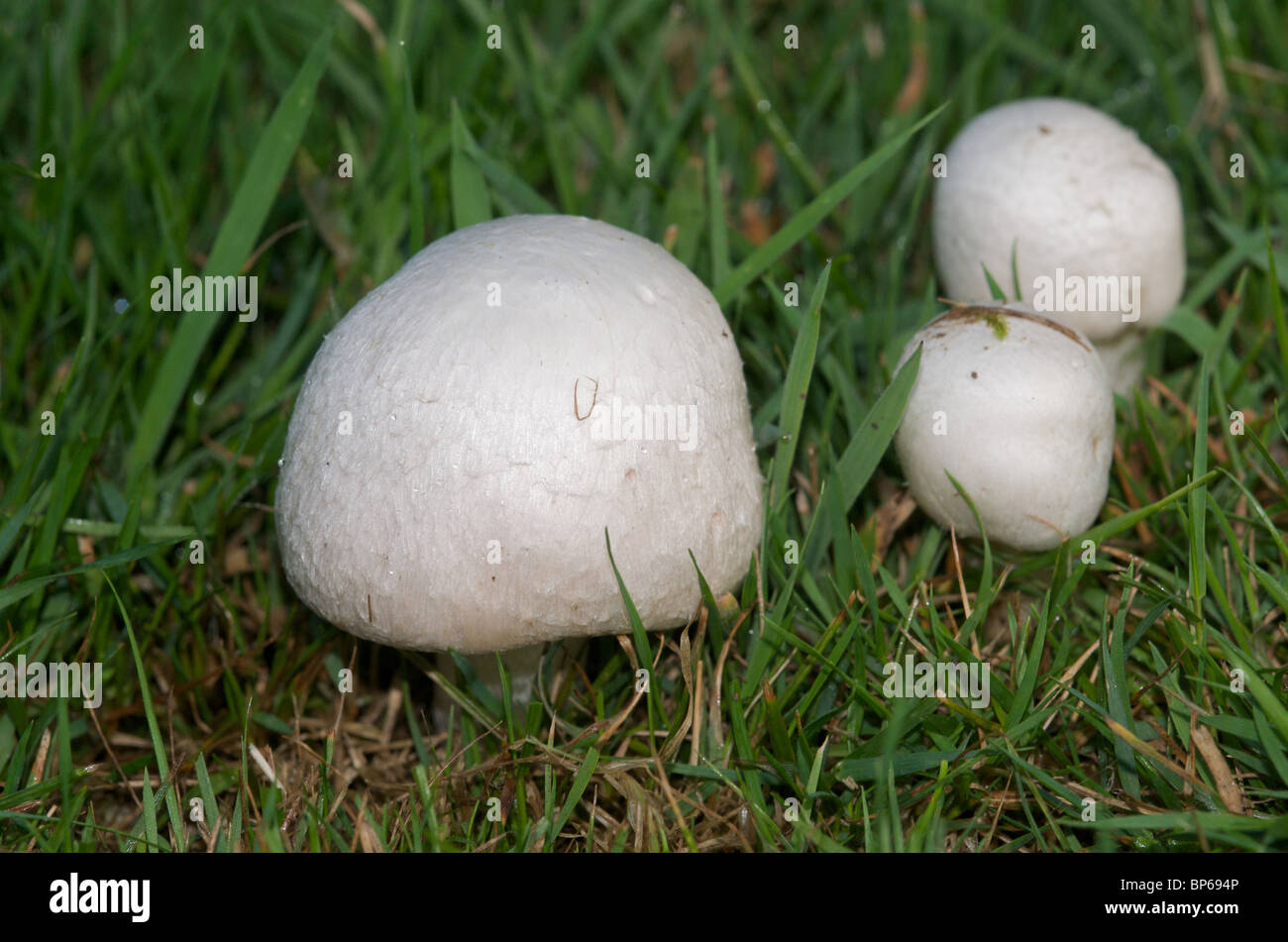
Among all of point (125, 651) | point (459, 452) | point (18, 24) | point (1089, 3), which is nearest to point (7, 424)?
point (125, 651)

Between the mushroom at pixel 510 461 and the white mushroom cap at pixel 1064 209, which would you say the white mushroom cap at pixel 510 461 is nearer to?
the mushroom at pixel 510 461

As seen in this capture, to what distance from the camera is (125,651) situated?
8.85ft

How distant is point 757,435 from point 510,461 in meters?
0.91

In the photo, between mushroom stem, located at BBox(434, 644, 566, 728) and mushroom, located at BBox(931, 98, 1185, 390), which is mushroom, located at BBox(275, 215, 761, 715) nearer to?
mushroom stem, located at BBox(434, 644, 566, 728)

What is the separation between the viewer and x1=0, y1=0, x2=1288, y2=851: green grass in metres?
2.30

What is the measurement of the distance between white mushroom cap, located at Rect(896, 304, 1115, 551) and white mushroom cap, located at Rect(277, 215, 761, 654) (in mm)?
572

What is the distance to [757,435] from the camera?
2826mm

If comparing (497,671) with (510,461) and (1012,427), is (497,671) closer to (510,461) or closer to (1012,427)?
(510,461)

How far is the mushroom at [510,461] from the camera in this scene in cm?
211

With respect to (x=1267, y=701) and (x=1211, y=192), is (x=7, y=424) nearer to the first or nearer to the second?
(x=1267, y=701)

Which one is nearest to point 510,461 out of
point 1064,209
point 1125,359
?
point 1064,209

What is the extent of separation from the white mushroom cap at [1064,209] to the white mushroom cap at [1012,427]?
0.37m

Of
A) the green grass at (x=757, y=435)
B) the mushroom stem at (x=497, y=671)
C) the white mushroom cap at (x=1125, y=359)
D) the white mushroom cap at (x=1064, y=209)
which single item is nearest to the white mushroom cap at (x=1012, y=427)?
the green grass at (x=757, y=435)
